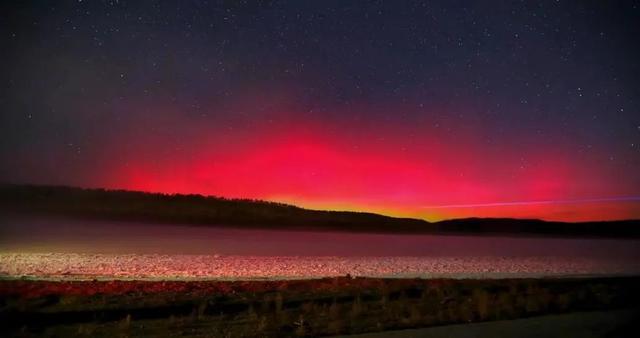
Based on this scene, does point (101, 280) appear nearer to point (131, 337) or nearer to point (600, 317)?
point (131, 337)

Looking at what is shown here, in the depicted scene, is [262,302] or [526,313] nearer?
[526,313]

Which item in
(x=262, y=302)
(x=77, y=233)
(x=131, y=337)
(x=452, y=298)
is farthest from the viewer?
(x=77, y=233)

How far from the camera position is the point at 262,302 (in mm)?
13445

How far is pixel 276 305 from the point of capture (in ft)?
41.4

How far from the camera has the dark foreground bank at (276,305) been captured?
10.3 m

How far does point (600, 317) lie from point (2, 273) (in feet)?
54.4

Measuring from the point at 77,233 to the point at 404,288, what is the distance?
98.8 feet

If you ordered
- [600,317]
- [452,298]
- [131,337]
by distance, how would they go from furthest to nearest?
[452,298] < [600,317] < [131,337]

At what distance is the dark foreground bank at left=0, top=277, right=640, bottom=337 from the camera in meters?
10.3

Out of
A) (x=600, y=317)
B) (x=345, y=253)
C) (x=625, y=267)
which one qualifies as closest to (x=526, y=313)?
(x=600, y=317)

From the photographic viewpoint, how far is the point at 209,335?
31.7ft

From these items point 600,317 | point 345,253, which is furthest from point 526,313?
point 345,253

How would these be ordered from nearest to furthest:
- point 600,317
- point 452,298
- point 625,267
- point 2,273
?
point 600,317
point 452,298
point 2,273
point 625,267

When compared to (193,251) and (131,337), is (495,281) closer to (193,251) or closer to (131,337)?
(131,337)
